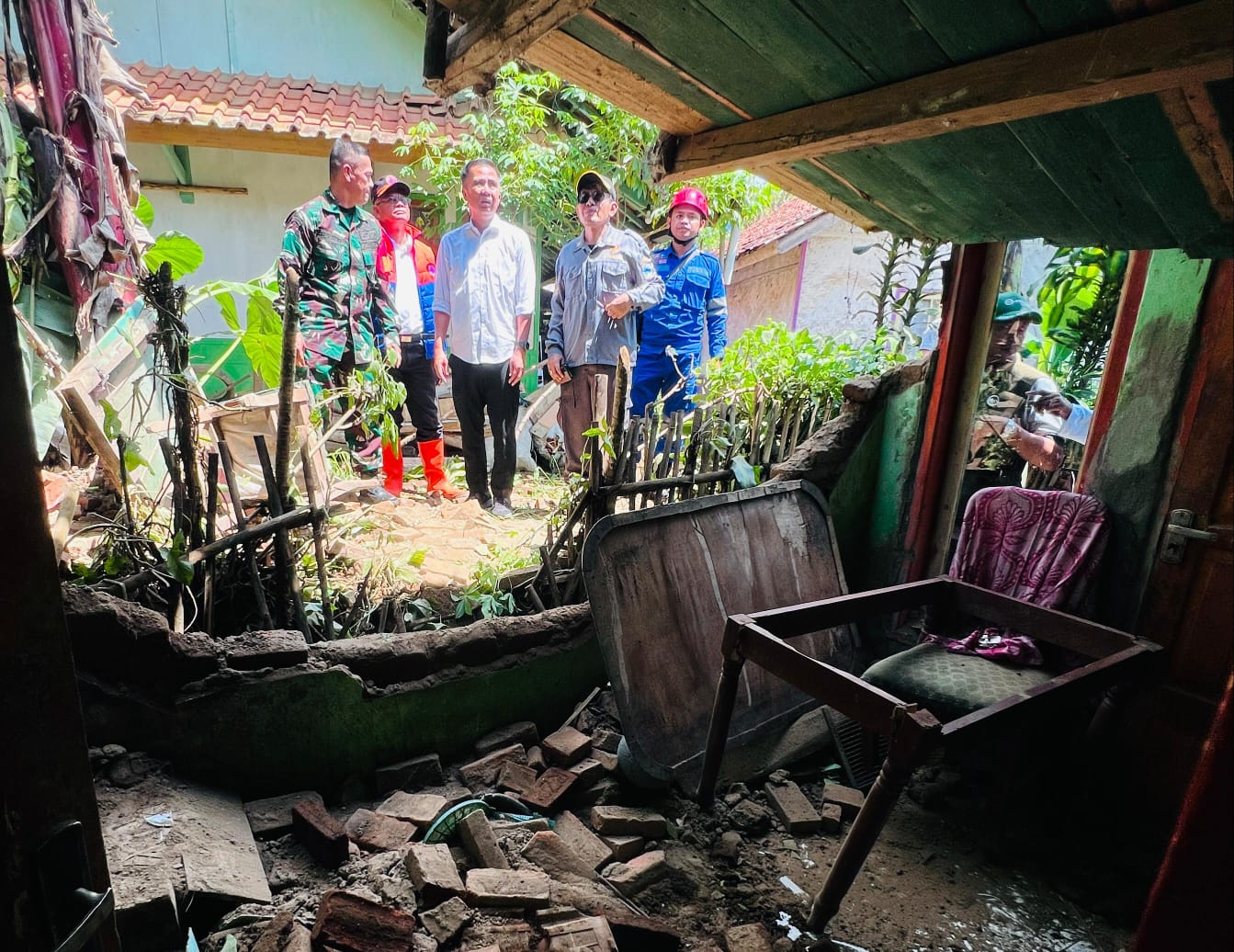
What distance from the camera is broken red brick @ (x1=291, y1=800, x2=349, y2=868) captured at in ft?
7.65

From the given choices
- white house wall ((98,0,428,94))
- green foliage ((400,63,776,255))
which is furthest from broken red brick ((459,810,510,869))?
white house wall ((98,0,428,94))

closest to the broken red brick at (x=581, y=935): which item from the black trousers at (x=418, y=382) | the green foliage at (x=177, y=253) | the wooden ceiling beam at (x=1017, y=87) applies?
the wooden ceiling beam at (x=1017, y=87)

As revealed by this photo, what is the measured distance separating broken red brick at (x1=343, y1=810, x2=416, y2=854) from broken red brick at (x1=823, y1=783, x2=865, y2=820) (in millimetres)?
1737

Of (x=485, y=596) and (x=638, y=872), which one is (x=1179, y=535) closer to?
(x=638, y=872)

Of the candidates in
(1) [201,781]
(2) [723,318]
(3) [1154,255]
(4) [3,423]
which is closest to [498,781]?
(1) [201,781]

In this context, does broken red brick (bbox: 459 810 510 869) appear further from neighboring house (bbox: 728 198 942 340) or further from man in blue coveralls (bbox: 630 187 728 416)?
neighboring house (bbox: 728 198 942 340)

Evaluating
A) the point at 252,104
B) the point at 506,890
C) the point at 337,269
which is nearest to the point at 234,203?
the point at 252,104

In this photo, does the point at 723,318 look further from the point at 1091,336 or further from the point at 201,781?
the point at 201,781

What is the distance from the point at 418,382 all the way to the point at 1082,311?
5.29 m

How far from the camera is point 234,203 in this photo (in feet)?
24.9

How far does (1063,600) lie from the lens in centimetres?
304

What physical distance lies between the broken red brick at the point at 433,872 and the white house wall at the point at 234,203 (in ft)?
23.0

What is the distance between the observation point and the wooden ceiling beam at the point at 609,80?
2.17m

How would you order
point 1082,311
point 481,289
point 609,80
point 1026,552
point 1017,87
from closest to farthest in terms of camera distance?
point 1017,87 < point 609,80 < point 1026,552 < point 481,289 < point 1082,311
